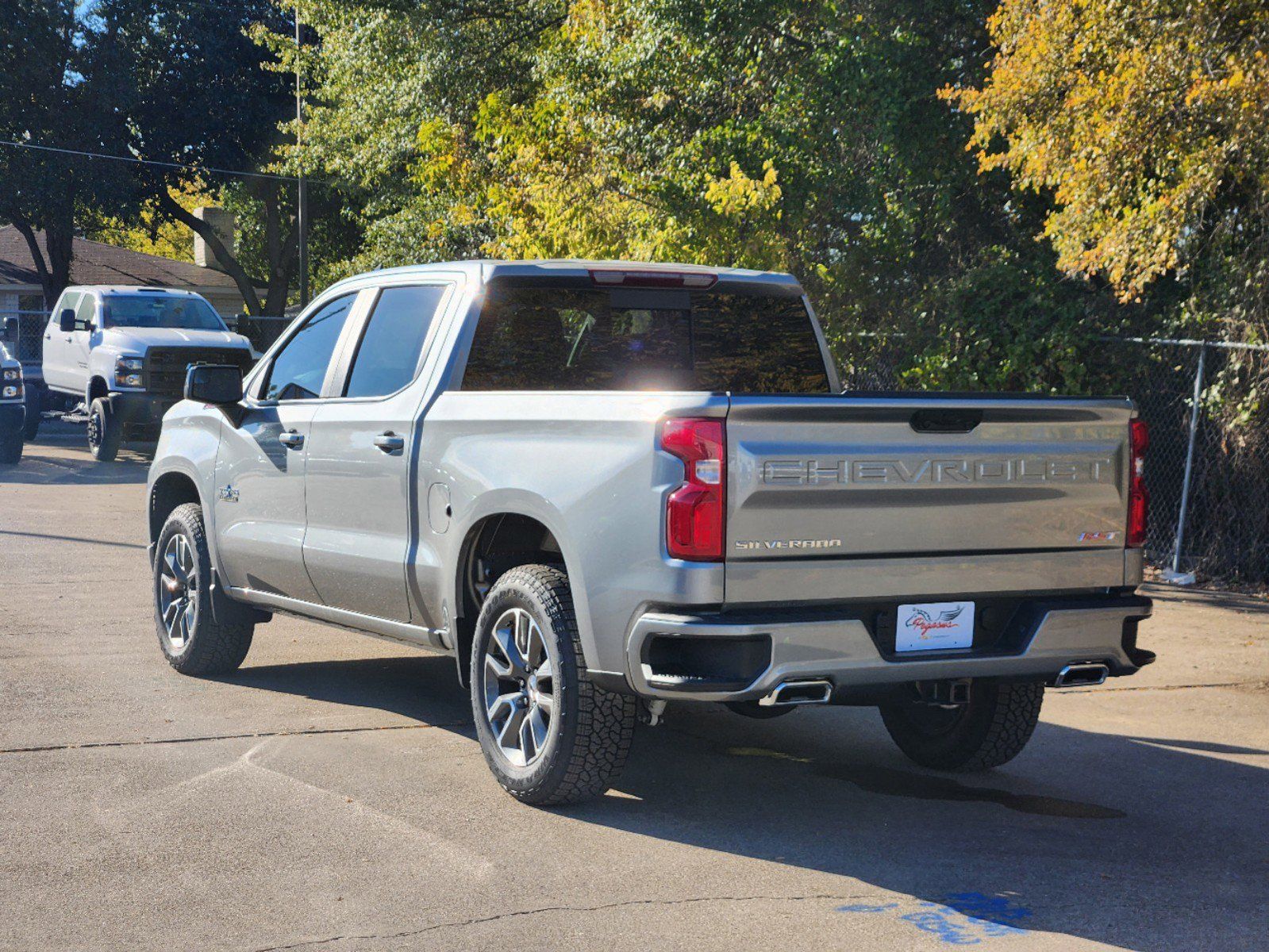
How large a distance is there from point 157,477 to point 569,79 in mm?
7891

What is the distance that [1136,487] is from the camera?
591cm

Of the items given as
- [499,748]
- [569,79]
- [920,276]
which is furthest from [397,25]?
[499,748]

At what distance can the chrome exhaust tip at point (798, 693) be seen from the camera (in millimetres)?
5172

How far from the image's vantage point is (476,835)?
18.3 ft

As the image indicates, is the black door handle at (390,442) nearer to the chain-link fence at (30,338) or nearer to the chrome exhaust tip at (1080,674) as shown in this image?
the chrome exhaust tip at (1080,674)

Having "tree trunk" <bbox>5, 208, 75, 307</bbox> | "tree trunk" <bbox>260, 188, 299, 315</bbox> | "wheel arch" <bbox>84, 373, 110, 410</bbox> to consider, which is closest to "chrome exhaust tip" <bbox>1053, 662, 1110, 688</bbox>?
"wheel arch" <bbox>84, 373, 110, 410</bbox>

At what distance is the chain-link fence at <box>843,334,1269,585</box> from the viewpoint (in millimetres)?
12211

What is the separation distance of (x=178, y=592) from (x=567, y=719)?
3.63m

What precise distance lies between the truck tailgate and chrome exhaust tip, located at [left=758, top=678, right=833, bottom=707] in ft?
1.07

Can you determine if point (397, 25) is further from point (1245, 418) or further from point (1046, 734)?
point (1046, 734)

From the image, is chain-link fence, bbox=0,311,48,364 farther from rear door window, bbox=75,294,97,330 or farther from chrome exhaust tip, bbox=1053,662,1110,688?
chrome exhaust tip, bbox=1053,662,1110,688

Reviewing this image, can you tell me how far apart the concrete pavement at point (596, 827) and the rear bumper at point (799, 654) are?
63 centimetres

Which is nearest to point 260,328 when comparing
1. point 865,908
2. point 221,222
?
point 221,222

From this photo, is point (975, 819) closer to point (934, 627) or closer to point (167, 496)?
point (934, 627)
